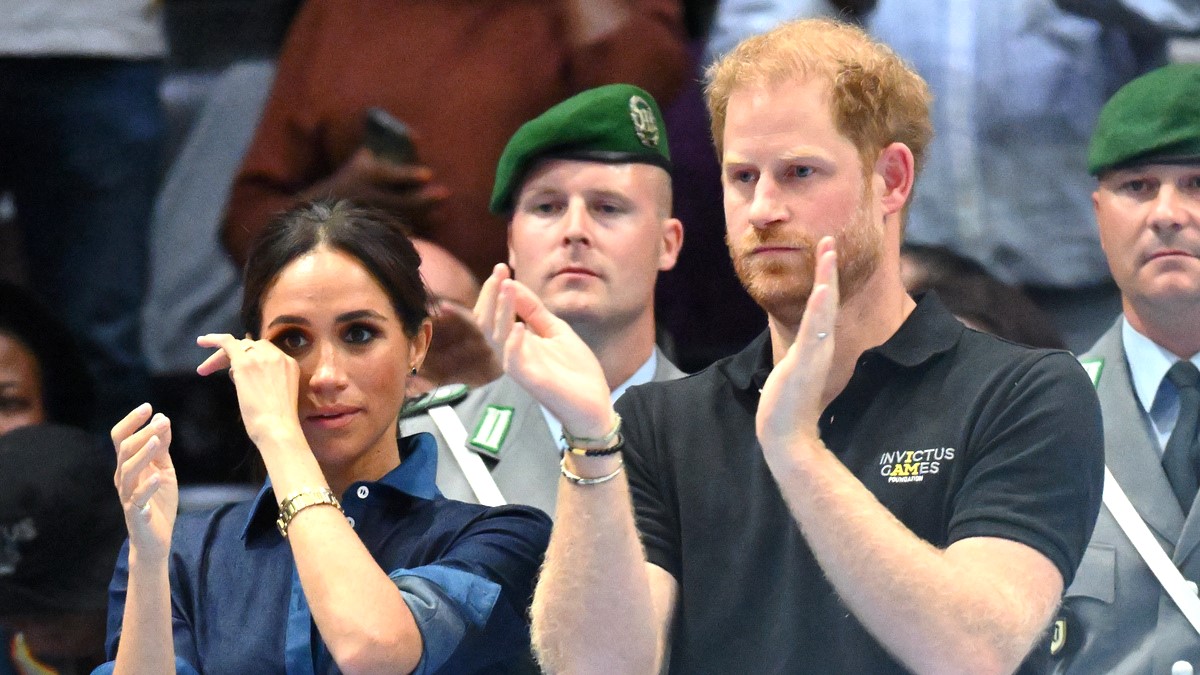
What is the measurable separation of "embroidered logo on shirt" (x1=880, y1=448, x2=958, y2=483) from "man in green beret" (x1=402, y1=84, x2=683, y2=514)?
0.94 m

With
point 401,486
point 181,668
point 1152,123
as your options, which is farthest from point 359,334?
point 1152,123

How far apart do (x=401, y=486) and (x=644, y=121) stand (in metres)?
1.02

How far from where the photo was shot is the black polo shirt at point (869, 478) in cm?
184

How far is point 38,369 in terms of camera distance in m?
3.49

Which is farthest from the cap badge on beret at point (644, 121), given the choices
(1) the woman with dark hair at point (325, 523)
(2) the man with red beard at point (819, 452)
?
(2) the man with red beard at point (819, 452)

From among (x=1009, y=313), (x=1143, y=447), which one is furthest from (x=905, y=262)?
(x=1143, y=447)

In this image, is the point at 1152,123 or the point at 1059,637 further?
the point at 1152,123

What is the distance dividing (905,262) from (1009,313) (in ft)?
0.72

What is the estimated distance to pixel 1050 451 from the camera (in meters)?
1.84

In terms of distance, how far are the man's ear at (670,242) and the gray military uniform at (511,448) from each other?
0.58 ft

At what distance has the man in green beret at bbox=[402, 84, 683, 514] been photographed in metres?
2.85

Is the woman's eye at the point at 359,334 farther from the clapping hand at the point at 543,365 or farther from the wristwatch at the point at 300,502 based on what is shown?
the clapping hand at the point at 543,365

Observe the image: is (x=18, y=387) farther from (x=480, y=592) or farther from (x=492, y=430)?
(x=480, y=592)

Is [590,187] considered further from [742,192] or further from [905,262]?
[742,192]
